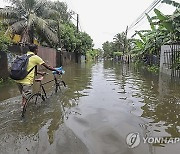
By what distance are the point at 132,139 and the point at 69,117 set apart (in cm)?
206

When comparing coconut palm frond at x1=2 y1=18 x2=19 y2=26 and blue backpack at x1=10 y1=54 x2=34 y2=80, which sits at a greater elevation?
coconut palm frond at x1=2 y1=18 x2=19 y2=26

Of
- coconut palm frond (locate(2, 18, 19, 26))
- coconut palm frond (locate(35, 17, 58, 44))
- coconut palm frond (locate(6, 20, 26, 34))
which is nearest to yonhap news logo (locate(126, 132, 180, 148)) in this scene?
coconut palm frond (locate(6, 20, 26, 34))

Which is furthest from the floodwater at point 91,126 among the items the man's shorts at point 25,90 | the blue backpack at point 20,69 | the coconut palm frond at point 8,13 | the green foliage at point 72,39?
the green foliage at point 72,39

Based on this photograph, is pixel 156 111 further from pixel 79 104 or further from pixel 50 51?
pixel 50 51

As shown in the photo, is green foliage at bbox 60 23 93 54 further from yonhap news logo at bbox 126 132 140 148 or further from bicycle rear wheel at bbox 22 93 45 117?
yonhap news logo at bbox 126 132 140 148

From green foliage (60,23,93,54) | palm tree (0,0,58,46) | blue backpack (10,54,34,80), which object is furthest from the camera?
green foliage (60,23,93,54)

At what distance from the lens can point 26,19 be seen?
23422 millimetres

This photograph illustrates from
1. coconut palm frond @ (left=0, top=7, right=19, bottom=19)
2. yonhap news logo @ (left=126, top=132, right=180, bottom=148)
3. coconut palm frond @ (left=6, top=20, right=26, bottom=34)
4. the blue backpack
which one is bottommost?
yonhap news logo @ (left=126, top=132, right=180, bottom=148)

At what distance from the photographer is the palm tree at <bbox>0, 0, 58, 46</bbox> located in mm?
22469

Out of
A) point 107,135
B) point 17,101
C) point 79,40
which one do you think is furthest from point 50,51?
point 107,135

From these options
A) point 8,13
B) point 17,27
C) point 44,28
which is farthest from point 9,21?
point 44,28

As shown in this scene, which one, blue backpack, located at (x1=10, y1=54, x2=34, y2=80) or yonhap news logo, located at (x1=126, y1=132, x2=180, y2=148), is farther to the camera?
blue backpack, located at (x1=10, y1=54, x2=34, y2=80)

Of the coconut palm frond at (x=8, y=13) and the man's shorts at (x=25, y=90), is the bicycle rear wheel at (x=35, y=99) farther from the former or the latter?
the coconut palm frond at (x=8, y=13)

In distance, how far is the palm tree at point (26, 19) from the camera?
22.5 metres
